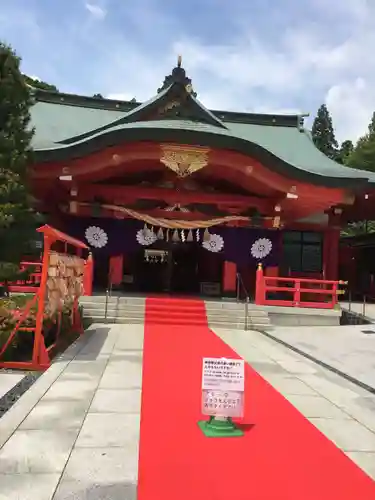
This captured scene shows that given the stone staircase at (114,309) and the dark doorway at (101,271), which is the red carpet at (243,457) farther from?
the dark doorway at (101,271)

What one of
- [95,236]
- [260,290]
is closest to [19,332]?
[95,236]

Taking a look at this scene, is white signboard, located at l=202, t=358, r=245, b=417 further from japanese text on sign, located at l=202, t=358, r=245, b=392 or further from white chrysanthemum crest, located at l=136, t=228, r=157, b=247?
white chrysanthemum crest, located at l=136, t=228, r=157, b=247

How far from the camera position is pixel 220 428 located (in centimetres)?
412

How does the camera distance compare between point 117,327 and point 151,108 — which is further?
point 151,108

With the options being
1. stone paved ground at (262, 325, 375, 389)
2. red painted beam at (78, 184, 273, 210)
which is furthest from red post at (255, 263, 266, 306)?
red painted beam at (78, 184, 273, 210)

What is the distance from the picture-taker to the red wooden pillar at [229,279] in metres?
14.7

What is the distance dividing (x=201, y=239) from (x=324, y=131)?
49955 mm

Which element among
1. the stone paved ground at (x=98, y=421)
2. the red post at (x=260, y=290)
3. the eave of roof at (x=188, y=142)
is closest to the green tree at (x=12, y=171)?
the stone paved ground at (x=98, y=421)

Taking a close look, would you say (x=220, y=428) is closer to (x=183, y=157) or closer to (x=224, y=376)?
(x=224, y=376)

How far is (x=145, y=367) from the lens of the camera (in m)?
6.72

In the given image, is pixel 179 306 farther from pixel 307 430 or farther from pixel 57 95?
pixel 57 95

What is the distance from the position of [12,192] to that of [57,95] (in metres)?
14.8

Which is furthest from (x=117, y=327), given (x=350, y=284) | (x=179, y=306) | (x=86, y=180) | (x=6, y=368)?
(x=350, y=284)

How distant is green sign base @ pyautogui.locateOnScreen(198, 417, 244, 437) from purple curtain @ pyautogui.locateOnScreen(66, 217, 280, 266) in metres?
10.5
